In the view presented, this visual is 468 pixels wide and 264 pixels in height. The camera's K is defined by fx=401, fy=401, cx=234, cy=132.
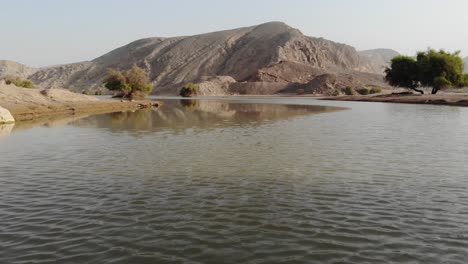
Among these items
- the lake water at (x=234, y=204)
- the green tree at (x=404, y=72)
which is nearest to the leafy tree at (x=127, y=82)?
the green tree at (x=404, y=72)

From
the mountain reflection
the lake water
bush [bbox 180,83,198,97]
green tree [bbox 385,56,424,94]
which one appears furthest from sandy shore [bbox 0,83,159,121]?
bush [bbox 180,83,198,97]

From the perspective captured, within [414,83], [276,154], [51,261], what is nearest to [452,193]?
[276,154]

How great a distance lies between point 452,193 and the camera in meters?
14.9

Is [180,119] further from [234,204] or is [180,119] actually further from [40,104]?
[234,204]

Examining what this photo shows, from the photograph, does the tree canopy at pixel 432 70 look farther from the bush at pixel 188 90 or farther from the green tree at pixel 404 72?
the bush at pixel 188 90

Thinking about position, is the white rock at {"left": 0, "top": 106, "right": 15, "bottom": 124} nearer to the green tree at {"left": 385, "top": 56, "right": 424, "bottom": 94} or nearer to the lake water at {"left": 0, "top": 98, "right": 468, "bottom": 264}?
the lake water at {"left": 0, "top": 98, "right": 468, "bottom": 264}

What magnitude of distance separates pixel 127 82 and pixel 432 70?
295 feet

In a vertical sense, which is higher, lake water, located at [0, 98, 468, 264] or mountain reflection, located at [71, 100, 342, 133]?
mountain reflection, located at [71, 100, 342, 133]

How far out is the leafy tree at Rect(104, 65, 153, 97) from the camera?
12250cm

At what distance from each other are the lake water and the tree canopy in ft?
317

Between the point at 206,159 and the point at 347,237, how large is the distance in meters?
12.4

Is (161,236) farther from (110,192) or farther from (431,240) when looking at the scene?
(431,240)

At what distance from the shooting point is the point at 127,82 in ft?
411

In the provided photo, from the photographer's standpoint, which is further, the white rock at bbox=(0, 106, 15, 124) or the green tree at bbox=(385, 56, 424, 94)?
the green tree at bbox=(385, 56, 424, 94)
